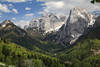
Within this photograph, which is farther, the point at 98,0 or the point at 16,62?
the point at 16,62

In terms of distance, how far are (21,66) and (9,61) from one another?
16.2m

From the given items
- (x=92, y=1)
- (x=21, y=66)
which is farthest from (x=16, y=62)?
(x=92, y=1)

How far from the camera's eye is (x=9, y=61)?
615 feet

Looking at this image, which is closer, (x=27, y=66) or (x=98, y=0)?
(x=98, y=0)

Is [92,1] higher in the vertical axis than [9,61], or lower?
higher

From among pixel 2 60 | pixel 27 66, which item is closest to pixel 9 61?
pixel 2 60

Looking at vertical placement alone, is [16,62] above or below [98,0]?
below

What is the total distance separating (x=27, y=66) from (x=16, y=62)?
1172 cm

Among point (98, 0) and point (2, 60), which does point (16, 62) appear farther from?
point (98, 0)

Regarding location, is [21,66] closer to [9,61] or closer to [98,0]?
[9,61]

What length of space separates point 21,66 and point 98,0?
193435 millimetres

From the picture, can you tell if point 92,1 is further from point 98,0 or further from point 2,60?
point 2,60

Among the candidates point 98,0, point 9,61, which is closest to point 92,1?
point 98,0

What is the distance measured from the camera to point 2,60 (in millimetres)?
190750
